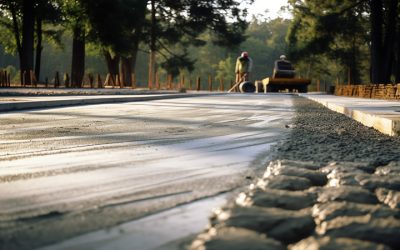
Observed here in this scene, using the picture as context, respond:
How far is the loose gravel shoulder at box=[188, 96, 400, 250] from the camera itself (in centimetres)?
123

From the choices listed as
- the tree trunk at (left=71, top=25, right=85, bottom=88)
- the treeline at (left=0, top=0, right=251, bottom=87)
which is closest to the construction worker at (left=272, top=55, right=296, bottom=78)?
the treeline at (left=0, top=0, right=251, bottom=87)

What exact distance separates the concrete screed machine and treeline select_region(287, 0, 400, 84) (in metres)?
1.27

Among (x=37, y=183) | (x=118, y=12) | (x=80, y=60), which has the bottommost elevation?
(x=37, y=183)

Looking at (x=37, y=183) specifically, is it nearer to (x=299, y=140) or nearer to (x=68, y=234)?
(x=68, y=234)

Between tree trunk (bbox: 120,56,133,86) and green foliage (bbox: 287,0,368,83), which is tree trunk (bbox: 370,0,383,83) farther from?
tree trunk (bbox: 120,56,133,86)

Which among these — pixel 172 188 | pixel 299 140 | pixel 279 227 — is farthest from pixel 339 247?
pixel 299 140

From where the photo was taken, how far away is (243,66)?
76.0ft

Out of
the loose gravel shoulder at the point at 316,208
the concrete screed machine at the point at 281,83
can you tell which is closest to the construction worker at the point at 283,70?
the concrete screed machine at the point at 281,83

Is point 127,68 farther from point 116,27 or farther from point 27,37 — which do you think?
point 27,37

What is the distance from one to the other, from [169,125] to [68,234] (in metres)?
3.60

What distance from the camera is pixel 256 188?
1.85 meters

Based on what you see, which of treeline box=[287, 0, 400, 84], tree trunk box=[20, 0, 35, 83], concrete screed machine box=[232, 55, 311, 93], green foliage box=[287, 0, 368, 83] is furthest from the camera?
green foliage box=[287, 0, 368, 83]

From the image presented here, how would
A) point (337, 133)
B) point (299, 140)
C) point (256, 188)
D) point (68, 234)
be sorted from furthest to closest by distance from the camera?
point (337, 133), point (299, 140), point (256, 188), point (68, 234)

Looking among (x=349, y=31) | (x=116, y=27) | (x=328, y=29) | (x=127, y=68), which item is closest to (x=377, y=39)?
(x=328, y=29)
